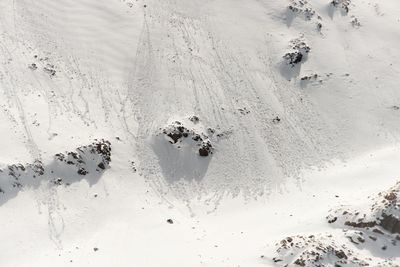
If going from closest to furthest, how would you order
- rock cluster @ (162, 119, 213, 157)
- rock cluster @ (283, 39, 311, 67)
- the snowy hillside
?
1. the snowy hillside
2. rock cluster @ (162, 119, 213, 157)
3. rock cluster @ (283, 39, 311, 67)

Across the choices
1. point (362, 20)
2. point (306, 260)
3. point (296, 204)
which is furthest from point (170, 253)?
point (362, 20)

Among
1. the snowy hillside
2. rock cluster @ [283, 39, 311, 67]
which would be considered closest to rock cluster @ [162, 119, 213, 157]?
the snowy hillside

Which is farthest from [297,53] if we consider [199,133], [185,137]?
[185,137]

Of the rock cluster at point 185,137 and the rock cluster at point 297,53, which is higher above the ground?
the rock cluster at point 297,53

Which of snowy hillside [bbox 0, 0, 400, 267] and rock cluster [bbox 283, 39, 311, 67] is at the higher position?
rock cluster [bbox 283, 39, 311, 67]

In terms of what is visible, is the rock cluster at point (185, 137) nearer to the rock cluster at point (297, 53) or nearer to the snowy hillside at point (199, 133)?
the snowy hillside at point (199, 133)

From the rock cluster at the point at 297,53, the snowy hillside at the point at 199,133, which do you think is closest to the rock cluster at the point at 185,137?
the snowy hillside at the point at 199,133

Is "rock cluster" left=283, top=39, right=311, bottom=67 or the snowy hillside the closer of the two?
the snowy hillside

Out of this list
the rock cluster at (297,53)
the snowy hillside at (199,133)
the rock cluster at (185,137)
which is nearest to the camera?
the snowy hillside at (199,133)

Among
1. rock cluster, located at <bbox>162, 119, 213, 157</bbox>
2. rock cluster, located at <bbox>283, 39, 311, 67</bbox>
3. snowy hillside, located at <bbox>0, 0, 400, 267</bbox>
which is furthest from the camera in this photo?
rock cluster, located at <bbox>283, 39, 311, 67</bbox>

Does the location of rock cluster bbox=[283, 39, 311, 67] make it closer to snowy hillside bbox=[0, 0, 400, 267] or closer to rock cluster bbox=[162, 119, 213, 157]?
snowy hillside bbox=[0, 0, 400, 267]
